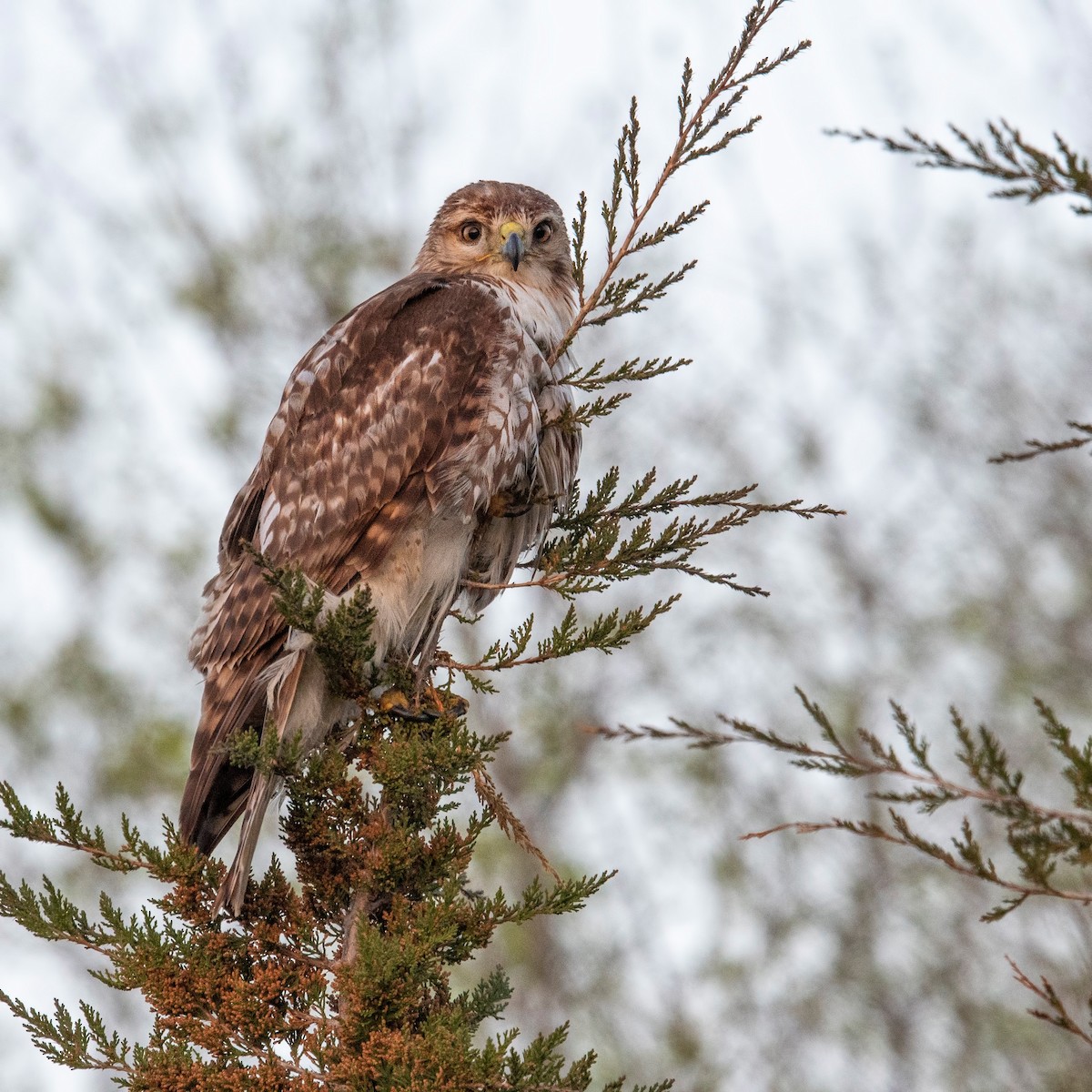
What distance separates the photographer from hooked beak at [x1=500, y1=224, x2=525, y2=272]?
580 cm

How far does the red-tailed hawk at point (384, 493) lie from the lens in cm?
462

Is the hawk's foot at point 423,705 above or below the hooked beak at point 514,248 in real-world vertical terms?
below

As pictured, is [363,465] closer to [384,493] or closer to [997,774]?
[384,493]

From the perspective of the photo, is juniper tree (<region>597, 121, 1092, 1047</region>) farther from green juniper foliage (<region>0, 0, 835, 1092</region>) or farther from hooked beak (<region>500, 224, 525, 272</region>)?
hooked beak (<region>500, 224, 525, 272</region>)

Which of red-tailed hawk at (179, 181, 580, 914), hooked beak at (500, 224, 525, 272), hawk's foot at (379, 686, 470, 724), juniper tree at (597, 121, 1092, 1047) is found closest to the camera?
juniper tree at (597, 121, 1092, 1047)

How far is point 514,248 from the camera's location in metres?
5.82

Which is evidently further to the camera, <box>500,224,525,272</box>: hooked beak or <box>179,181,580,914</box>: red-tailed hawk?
<box>500,224,525,272</box>: hooked beak

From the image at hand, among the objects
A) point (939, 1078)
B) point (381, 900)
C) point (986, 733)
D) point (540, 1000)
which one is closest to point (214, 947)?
point (381, 900)

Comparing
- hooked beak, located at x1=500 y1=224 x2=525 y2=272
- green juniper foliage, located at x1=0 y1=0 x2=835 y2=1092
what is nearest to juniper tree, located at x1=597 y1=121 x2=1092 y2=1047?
green juniper foliage, located at x1=0 y1=0 x2=835 y2=1092

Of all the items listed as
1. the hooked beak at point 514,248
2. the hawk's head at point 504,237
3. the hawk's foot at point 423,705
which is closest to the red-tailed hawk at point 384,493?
the hawk's foot at point 423,705

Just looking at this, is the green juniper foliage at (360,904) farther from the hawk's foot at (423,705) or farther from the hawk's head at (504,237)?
the hawk's head at (504,237)

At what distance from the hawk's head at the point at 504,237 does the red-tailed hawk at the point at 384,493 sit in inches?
28.9

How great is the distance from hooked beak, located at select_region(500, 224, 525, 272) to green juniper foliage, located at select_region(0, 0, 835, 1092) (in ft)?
5.33

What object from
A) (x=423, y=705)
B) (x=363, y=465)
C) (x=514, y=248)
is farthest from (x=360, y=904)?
(x=514, y=248)
